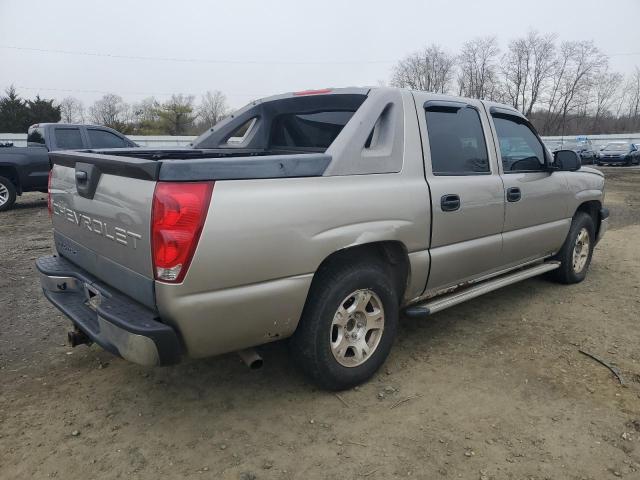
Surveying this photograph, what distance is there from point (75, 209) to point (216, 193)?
1161 millimetres

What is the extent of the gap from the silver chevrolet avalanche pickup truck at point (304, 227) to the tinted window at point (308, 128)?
12 millimetres

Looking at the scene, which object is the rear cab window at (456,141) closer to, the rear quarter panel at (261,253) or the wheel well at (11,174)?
the rear quarter panel at (261,253)

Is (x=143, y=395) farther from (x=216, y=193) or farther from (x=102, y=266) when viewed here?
(x=216, y=193)

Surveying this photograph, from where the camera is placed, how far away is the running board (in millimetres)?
3291

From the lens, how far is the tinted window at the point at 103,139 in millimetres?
10598

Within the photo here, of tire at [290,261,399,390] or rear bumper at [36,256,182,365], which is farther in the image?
tire at [290,261,399,390]

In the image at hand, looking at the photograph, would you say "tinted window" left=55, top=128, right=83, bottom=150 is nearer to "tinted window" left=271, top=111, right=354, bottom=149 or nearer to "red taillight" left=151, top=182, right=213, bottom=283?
"tinted window" left=271, top=111, right=354, bottom=149

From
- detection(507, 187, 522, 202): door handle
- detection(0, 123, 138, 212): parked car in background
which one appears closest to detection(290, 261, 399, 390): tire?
detection(507, 187, 522, 202): door handle

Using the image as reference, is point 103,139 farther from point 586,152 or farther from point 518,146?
point 586,152

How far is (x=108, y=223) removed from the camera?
2525 millimetres

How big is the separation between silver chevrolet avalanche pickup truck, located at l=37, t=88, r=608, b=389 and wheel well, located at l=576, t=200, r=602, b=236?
3.08ft

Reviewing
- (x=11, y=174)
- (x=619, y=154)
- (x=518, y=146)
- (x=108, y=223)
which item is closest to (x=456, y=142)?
(x=518, y=146)

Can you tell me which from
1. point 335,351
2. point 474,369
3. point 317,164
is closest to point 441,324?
point 474,369

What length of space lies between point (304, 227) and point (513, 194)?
217 centimetres
